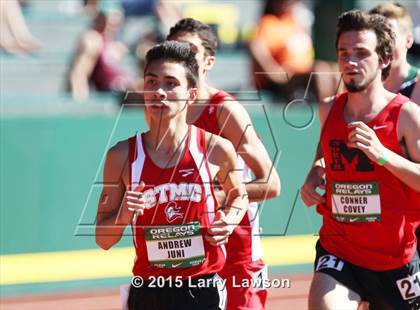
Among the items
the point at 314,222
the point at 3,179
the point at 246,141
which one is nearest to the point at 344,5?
the point at 314,222

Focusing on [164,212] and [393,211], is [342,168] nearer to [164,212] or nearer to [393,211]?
[393,211]

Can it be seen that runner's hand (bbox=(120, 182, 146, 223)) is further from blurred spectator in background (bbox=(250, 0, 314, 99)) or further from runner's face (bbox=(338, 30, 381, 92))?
blurred spectator in background (bbox=(250, 0, 314, 99))

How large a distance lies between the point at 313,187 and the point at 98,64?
17.9 feet

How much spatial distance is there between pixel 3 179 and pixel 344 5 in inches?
197

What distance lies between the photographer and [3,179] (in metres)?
9.11

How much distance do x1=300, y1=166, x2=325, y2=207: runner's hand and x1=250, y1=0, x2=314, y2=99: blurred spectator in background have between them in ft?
18.0

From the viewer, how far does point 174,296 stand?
4.85m

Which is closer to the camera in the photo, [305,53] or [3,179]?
[3,179]

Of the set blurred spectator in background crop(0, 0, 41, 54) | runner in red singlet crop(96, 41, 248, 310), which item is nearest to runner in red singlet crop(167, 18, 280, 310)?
runner in red singlet crop(96, 41, 248, 310)

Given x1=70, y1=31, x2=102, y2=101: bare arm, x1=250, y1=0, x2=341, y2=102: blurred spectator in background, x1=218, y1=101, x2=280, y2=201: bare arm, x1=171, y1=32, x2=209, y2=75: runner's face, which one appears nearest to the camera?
x1=218, y1=101, x2=280, y2=201: bare arm

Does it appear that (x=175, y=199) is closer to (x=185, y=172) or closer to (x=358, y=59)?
(x=185, y=172)

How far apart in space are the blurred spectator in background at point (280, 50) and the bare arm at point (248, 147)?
521 cm

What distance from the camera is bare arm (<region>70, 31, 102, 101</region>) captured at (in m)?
10.3

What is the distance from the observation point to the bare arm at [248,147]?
5715 mm
